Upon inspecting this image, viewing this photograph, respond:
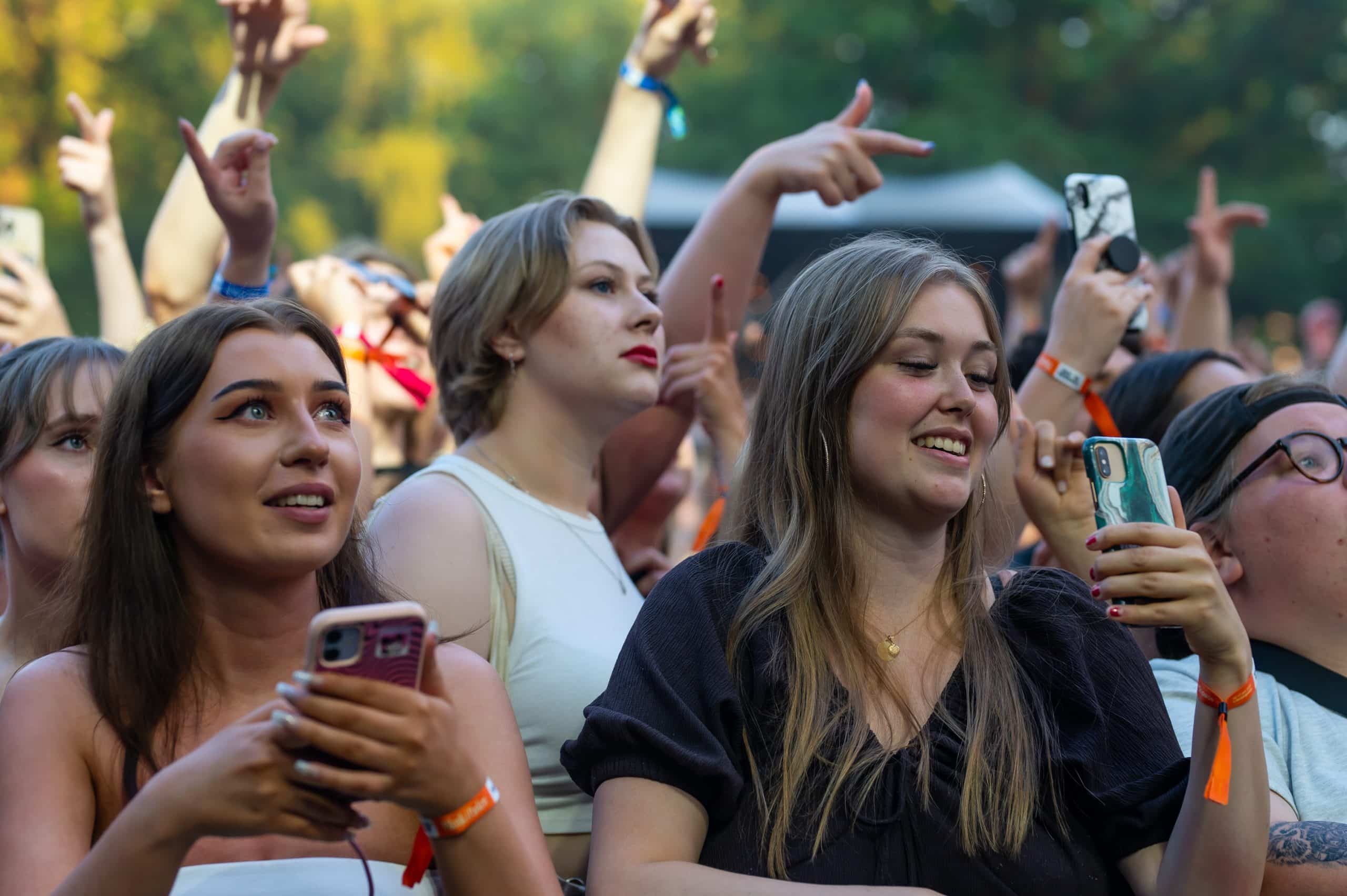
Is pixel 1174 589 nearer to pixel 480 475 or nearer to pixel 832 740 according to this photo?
pixel 832 740

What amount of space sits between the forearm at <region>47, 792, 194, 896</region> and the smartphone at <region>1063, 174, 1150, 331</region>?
2734mm

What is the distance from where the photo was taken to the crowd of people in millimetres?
2021

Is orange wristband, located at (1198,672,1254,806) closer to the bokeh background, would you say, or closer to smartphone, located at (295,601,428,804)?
smartphone, located at (295,601,428,804)

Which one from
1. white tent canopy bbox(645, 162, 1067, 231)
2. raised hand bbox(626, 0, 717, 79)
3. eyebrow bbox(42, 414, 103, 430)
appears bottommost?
eyebrow bbox(42, 414, 103, 430)

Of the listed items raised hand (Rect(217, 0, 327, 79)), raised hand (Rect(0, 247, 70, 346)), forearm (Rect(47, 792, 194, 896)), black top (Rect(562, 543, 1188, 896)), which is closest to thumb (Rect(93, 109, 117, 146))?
raised hand (Rect(0, 247, 70, 346))

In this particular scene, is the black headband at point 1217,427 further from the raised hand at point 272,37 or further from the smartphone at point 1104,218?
the raised hand at point 272,37

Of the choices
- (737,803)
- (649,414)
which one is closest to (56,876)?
(737,803)

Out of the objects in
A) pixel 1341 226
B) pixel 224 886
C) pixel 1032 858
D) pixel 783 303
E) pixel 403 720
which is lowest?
pixel 224 886

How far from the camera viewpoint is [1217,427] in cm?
309

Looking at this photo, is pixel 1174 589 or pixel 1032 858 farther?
pixel 1032 858

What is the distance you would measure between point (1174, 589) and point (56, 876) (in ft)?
5.39

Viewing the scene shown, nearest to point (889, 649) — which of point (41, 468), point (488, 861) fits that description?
point (488, 861)

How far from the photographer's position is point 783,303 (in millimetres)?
2658

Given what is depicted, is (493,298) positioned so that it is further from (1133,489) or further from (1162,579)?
(1162,579)
